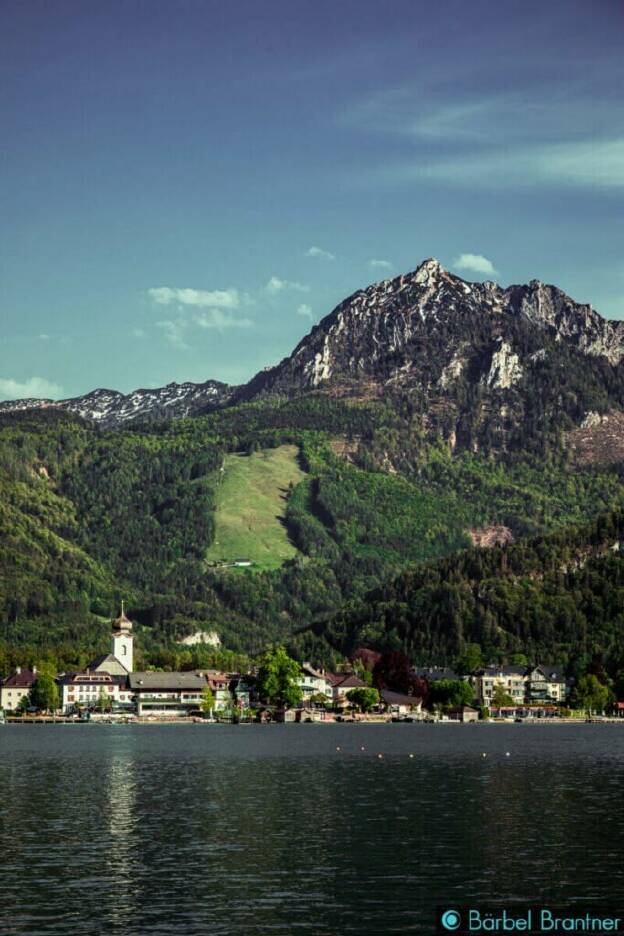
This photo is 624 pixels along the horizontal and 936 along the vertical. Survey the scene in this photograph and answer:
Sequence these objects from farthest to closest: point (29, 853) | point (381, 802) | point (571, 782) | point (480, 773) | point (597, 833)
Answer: point (480, 773) → point (571, 782) → point (381, 802) → point (597, 833) → point (29, 853)

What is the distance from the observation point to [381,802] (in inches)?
4011

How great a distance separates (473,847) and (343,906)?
16.4 meters

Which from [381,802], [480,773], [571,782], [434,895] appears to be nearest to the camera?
[434,895]

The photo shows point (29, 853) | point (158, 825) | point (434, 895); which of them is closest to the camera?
point (434, 895)

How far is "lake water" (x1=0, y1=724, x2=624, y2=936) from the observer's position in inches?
2397

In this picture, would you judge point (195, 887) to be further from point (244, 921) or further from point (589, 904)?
point (589, 904)

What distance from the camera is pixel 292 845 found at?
257ft

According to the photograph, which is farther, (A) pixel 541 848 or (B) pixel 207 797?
(B) pixel 207 797

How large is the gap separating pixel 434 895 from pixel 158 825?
2735 centimetres

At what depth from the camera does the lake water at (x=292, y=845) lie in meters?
60.9

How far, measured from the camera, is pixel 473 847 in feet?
252

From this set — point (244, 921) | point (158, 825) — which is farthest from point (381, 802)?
point (244, 921)

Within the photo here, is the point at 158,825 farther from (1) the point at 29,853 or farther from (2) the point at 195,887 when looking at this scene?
(2) the point at 195,887

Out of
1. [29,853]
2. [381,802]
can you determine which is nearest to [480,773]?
[381,802]
